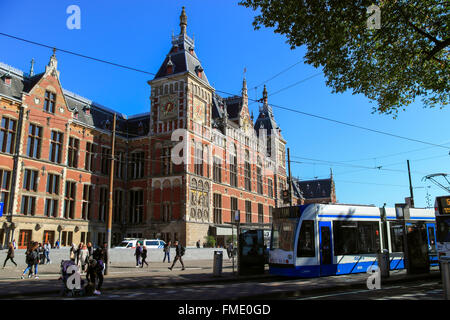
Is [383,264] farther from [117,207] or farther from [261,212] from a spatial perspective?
[261,212]

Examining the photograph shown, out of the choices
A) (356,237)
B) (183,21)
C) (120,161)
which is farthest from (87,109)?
(356,237)

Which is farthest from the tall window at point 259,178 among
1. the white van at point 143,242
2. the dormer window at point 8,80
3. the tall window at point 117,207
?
the dormer window at point 8,80

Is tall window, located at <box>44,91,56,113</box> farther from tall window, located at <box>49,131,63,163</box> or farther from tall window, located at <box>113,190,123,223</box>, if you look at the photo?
tall window, located at <box>113,190,123,223</box>

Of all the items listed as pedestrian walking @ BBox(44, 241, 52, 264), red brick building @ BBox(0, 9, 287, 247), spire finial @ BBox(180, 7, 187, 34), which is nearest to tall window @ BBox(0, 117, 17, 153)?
red brick building @ BBox(0, 9, 287, 247)

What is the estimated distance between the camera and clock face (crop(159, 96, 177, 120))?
117ft

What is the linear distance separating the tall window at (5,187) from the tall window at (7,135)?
1.80 m

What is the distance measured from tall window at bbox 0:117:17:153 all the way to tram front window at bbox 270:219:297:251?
22865 millimetres

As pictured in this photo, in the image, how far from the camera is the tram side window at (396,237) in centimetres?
1658

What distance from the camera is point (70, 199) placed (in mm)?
32188

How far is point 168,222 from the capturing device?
3412cm

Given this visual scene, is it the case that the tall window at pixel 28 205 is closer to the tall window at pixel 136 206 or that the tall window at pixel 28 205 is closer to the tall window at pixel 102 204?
the tall window at pixel 102 204

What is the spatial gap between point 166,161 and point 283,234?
22866mm
